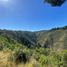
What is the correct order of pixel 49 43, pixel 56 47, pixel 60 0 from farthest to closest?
1. pixel 49 43
2. pixel 56 47
3. pixel 60 0

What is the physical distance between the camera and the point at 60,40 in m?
148

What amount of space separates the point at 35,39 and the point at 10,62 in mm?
183466

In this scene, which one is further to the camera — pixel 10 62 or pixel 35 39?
pixel 35 39

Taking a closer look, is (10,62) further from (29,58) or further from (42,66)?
(42,66)

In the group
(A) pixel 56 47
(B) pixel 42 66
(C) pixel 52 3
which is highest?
(A) pixel 56 47

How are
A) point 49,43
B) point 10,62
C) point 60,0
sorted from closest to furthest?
point 60,0, point 10,62, point 49,43

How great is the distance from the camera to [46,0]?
860 centimetres

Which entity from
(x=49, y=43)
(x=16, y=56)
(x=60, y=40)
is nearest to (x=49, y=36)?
(x=49, y=43)

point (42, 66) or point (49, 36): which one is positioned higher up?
point (49, 36)

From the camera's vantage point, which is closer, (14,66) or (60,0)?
(60,0)

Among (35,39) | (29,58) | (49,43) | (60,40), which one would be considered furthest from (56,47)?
(29,58)

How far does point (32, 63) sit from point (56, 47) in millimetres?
136549

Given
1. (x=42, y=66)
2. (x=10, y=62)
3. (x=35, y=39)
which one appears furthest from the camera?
(x=35, y=39)

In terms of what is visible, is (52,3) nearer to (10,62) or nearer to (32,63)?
(32,63)
